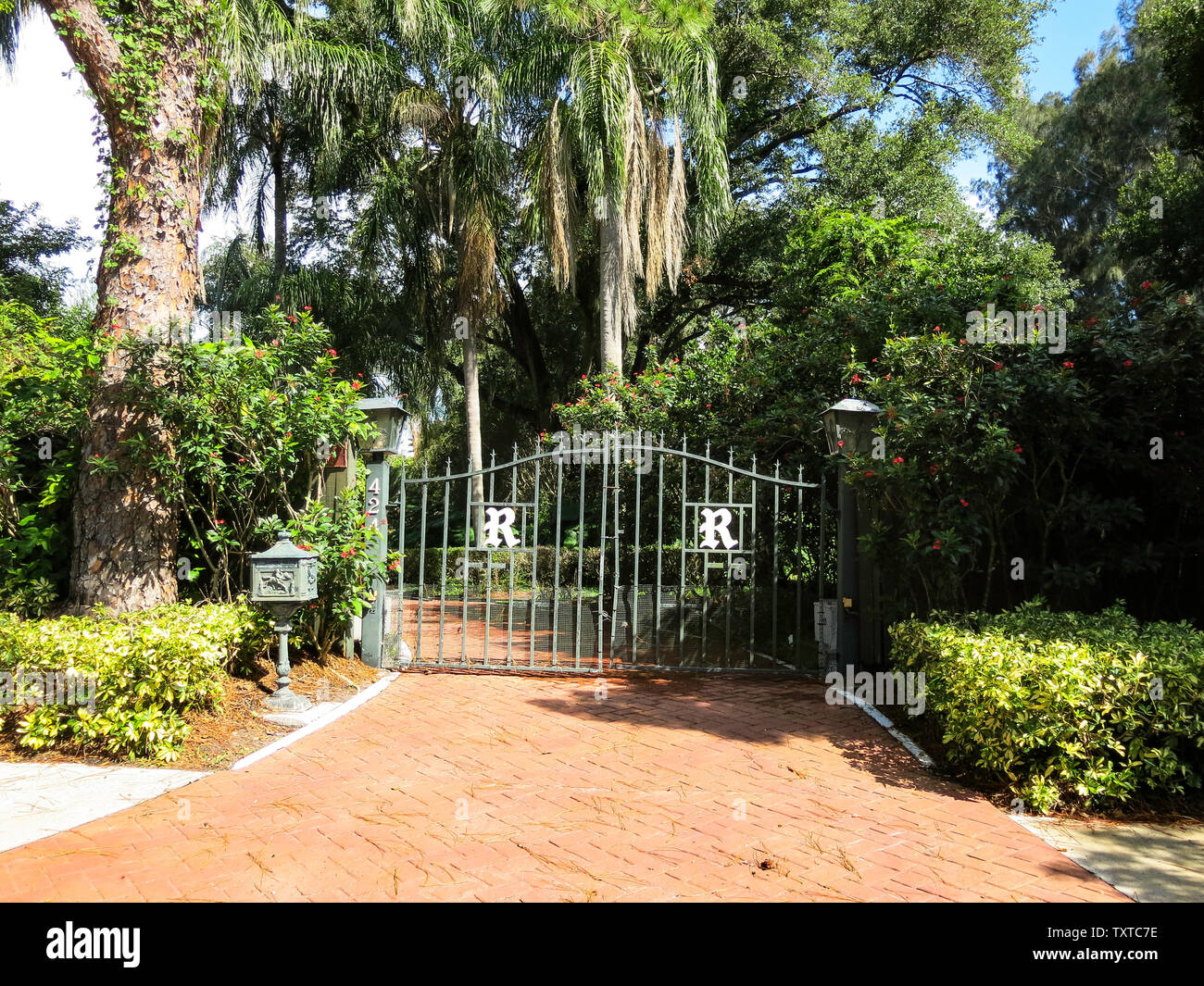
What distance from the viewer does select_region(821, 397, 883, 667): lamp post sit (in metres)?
6.95

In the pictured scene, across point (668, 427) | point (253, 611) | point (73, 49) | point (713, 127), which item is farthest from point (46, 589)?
point (713, 127)

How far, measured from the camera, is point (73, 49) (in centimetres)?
617

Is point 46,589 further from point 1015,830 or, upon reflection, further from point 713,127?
point 713,127

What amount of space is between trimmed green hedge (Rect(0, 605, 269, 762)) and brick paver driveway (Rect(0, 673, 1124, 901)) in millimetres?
673

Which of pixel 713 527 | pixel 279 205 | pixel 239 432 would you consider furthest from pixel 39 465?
pixel 279 205

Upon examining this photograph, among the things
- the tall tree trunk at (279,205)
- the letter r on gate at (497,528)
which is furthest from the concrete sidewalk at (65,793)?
the tall tree trunk at (279,205)

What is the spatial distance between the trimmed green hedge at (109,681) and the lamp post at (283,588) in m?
0.56

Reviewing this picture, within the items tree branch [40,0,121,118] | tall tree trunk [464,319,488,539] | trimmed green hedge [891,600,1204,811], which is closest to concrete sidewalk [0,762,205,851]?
trimmed green hedge [891,600,1204,811]

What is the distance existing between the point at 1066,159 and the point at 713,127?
19466 millimetres

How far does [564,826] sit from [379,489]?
4162 mm

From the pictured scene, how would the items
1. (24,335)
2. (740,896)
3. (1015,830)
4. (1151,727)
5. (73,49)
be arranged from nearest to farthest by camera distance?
1. (740,896)
2. (1015,830)
3. (1151,727)
4. (73,49)
5. (24,335)

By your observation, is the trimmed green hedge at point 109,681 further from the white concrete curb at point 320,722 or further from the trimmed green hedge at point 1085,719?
the trimmed green hedge at point 1085,719

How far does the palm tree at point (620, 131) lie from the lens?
11.8 metres

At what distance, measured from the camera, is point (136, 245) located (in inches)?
245
